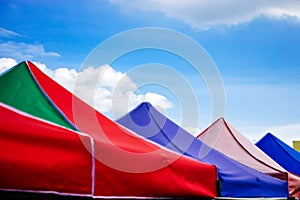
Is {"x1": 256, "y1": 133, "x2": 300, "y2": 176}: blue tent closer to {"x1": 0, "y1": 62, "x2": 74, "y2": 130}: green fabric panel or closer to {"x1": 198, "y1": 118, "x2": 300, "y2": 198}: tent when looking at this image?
{"x1": 198, "y1": 118, "x2": 300, "y2": 198}: tent

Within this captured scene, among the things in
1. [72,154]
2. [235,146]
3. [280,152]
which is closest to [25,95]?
[72,154]

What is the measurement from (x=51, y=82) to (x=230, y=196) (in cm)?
212

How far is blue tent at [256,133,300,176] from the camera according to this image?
26.9 feet

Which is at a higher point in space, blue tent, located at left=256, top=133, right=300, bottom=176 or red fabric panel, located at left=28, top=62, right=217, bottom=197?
blue tent, located at left=256, top=133, right=300, bottom=176

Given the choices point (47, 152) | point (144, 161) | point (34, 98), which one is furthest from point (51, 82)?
point (47, 152)

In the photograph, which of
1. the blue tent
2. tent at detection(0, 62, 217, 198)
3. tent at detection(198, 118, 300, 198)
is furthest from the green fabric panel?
the blue tent

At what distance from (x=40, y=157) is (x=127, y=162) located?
838 mm

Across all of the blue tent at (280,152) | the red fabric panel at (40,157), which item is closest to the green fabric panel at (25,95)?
the red fabric panel at (40,157)

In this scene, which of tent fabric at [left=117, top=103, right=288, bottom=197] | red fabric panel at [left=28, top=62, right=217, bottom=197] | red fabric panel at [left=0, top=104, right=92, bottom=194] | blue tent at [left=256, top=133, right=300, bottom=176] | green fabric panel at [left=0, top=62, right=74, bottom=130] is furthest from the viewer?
blue tent at [left=256, top=133, right=300, bottom=176]

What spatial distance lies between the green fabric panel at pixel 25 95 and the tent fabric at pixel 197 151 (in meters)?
1.38

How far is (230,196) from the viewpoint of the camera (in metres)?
4.70

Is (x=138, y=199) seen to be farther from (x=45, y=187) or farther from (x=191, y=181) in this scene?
(x=45, y=187)

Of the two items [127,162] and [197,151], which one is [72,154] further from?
[197,151]

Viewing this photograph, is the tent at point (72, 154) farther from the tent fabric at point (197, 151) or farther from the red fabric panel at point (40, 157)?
the tent fabric at point (197, 151)
